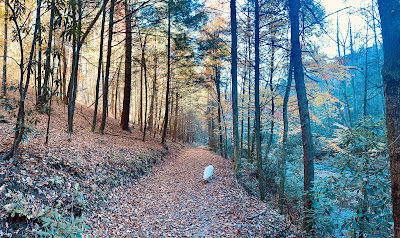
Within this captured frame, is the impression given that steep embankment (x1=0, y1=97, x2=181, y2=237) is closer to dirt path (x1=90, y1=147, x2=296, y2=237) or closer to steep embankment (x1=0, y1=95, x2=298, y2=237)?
steep embankment (x1=0, y1=95, x2=298, y2=237)

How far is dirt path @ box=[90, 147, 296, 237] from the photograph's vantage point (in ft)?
15.8

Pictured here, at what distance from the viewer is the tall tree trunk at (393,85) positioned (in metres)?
2.95

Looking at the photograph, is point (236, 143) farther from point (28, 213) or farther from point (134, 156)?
point (28, 213)

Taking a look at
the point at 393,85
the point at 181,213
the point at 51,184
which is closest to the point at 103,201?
the point at 51,184

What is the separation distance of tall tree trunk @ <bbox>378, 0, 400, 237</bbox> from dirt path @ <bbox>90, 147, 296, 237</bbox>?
3.18 metres

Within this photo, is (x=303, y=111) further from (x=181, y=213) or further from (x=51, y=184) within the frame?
(x=51, y=184)

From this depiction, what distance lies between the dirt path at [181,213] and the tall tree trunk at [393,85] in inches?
125

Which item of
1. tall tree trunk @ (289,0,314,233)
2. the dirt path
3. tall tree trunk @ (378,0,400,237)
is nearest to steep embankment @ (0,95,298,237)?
the dirt path

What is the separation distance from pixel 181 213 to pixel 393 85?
5627 millimetres

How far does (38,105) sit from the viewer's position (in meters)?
4.81

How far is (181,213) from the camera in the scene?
598 cm

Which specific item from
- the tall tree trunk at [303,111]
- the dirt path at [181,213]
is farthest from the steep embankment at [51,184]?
the tall tree trunk at [303,111]

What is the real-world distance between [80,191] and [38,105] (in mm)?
2295

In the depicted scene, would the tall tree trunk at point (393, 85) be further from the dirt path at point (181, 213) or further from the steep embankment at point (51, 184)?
the steep embankment at point (51, 184)
